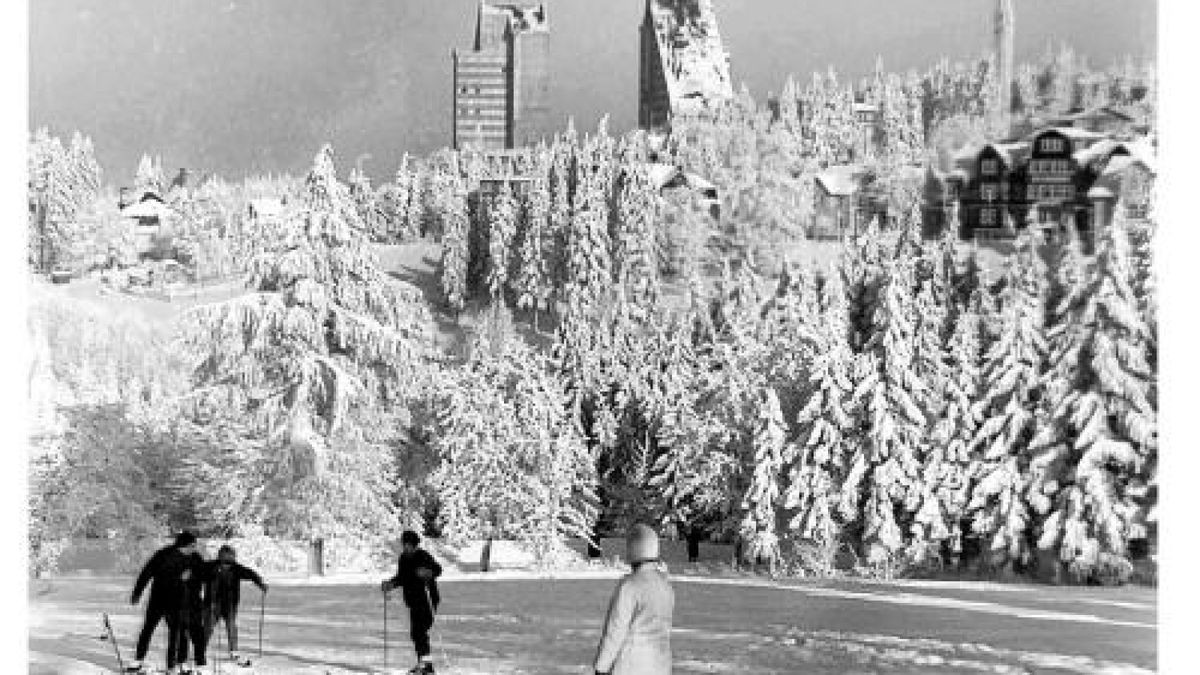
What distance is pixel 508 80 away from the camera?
38.3 feet

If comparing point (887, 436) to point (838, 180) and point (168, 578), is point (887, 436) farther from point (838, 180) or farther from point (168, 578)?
point (168, 578)

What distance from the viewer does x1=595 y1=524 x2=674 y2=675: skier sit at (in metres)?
6.93

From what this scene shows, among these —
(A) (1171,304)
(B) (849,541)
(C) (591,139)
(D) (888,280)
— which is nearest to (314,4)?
(C) (591,139)

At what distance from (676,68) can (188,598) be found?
13.9ft

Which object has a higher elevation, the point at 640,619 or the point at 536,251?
the point at 536,251

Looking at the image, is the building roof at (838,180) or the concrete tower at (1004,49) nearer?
the concrete tower at (1004,49)

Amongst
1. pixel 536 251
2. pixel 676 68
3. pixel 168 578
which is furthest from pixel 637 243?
pixel 168 578

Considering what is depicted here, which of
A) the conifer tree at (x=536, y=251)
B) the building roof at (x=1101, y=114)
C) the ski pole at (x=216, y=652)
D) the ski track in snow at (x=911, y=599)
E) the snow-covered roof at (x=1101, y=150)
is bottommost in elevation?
the ski pole at (x=216, y=652)

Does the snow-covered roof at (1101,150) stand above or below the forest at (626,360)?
above

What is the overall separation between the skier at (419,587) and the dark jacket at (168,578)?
1064 mm

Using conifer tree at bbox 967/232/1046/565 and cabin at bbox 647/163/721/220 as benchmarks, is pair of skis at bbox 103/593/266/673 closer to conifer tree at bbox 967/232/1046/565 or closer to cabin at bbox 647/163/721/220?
cabin at bbox 647/163/721/220

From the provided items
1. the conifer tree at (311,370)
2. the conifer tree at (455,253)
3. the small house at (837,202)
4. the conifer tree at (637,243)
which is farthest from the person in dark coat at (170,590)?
the small house at (837,202)

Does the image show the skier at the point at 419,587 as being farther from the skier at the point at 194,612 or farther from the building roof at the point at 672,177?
the building roof at the point at 672,177

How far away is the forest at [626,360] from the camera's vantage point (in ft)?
36.2
